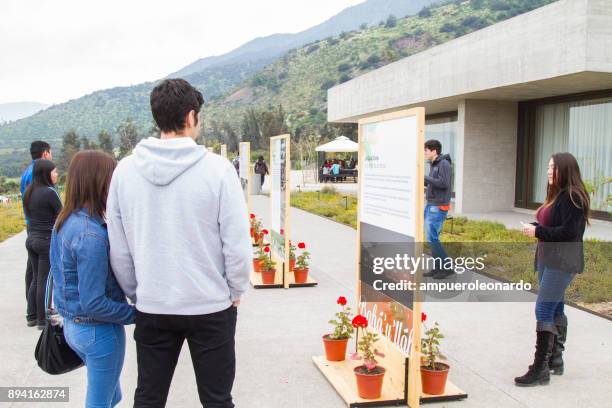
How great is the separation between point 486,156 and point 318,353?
43.3ft

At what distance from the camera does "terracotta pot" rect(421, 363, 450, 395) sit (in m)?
4.25

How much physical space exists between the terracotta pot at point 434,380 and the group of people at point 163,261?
2017 mm

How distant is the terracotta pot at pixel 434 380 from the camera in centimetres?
425

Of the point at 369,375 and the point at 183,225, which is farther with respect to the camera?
the point at 369,375

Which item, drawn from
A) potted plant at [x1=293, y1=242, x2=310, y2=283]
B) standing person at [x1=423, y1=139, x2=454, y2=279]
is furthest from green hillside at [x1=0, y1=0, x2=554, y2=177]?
standing person at [x1=423, y1=139, x2=454, y2=279]

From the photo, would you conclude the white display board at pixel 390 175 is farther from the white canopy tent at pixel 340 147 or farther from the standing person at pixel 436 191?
the white canopy tent at pixel 340 147

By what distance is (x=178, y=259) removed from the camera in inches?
102

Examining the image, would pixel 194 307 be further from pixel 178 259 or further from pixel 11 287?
pixel 11 287

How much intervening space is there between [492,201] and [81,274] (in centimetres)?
1595

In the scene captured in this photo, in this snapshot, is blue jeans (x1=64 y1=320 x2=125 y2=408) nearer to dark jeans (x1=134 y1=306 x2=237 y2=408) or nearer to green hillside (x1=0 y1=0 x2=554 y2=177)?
dark jeans (x1=134 y1=306 x2=237 y2=408)

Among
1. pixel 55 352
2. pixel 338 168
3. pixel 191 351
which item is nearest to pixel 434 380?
pixel 191 351

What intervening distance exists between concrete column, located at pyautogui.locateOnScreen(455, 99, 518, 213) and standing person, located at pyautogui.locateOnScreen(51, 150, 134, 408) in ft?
49.7

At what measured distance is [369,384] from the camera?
4180mm

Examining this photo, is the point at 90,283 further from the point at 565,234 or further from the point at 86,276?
the point at 565,234
